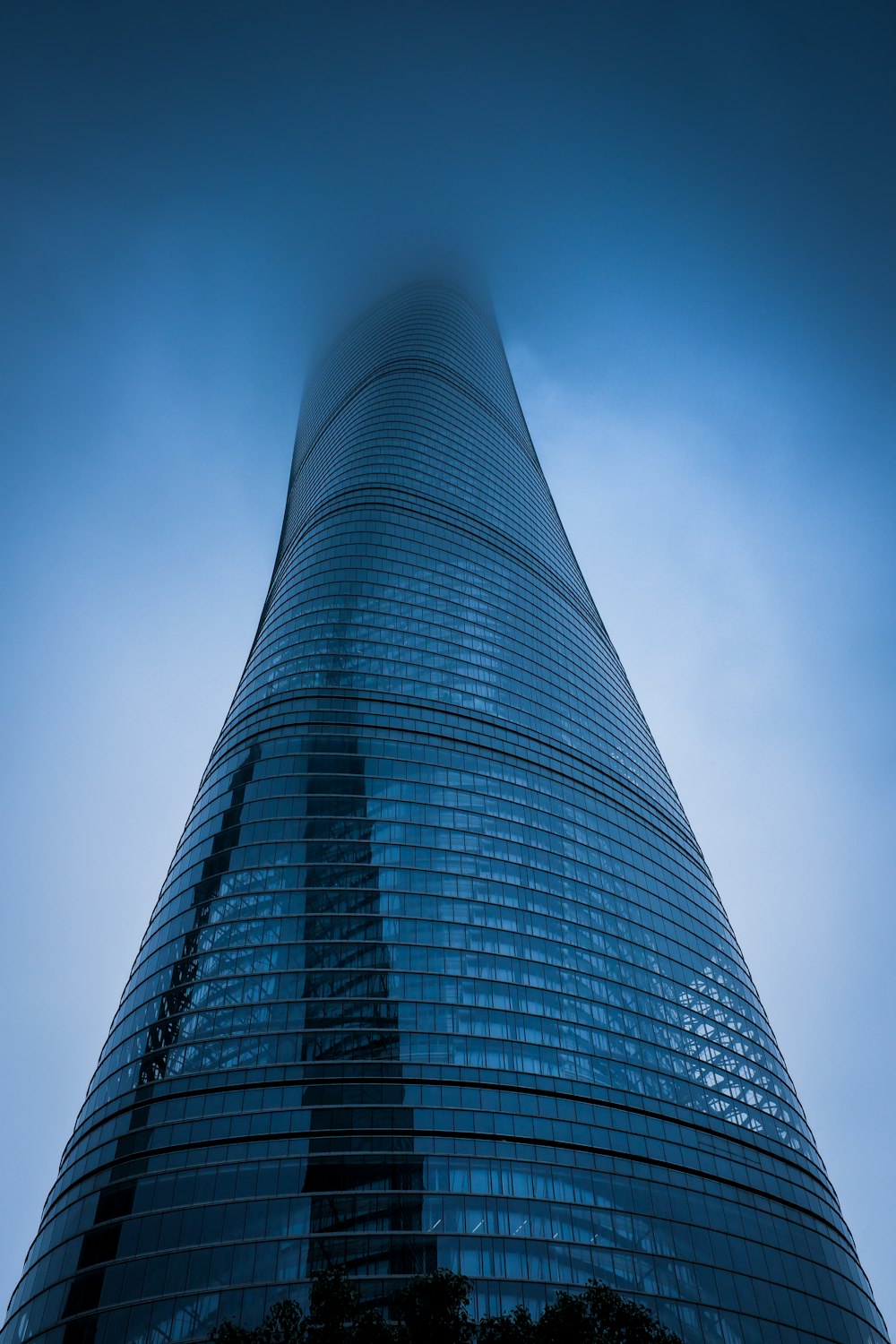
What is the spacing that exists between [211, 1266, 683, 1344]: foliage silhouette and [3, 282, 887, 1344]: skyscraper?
18732mm

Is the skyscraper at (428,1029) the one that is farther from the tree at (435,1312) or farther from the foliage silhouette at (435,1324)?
the tree at (435,1312)

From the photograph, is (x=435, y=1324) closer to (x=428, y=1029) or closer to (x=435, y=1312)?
(x=435, y=1312)

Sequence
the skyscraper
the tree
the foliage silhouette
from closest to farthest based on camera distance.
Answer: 1. the foliage silhouette
2. the tree
3. the skyscraper

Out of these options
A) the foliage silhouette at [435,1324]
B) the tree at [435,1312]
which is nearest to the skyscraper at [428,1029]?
the foliage silhouette at [435,1324]

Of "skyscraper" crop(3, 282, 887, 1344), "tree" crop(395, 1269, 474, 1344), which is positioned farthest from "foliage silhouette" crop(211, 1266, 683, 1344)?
"skyscraper" crop(3, 282, 887, 1344)

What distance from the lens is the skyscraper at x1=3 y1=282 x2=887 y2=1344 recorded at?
1913 inches

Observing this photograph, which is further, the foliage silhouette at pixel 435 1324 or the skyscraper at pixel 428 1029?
the skyscraper at pixel 428 1029

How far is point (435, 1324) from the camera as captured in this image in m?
28.6

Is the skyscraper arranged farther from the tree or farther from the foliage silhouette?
the tree

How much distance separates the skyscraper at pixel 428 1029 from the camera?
48594 mm

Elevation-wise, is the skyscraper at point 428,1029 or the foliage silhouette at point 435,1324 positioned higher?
the skyscraper at point 428,1029

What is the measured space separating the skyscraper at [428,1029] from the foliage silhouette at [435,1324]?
18.7 m

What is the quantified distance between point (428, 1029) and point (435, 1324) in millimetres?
29747

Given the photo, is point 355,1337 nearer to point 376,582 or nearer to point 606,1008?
point 606,1008
